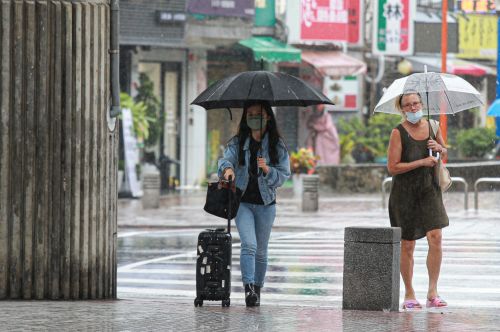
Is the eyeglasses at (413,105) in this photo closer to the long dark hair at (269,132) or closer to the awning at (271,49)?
the long dark hair at (269,132)

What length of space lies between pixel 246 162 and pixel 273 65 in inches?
1219

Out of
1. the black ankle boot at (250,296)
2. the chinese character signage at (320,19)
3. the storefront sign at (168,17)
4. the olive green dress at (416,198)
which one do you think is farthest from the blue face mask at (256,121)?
the chinese character signage at (320,19)

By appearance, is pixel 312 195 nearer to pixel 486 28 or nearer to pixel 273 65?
pixel 273 65

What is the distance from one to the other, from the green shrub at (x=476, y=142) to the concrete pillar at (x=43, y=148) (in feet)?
105

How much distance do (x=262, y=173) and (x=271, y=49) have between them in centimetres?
2863

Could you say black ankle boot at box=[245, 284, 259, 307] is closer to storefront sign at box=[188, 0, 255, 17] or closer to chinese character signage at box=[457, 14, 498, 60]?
storefront sign at box=[188, 0, 255, 17]

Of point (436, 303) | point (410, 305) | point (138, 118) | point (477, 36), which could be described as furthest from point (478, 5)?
point (410, 305)

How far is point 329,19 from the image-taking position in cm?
4200

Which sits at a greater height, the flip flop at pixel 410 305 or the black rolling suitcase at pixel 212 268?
the black rolling suitcase at pixel 212 268

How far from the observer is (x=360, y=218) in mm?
27844

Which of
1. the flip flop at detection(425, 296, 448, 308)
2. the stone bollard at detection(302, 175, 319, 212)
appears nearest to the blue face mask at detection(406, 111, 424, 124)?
the flip flop at detection(425, 296, 448, 308)

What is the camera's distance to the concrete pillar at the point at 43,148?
12.0 metres

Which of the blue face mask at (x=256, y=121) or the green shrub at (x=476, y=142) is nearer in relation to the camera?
the blue face mask at (x=256, y=121)

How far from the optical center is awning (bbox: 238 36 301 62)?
129 ft
